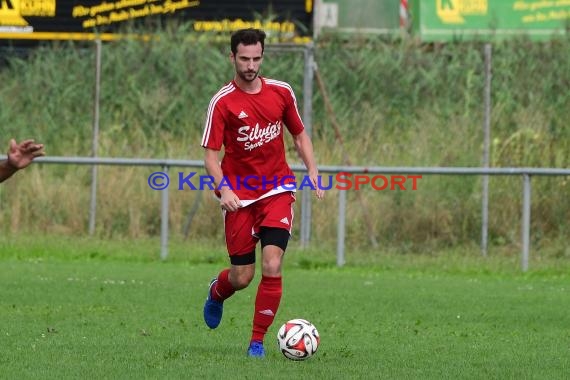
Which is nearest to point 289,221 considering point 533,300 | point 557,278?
point 533,300

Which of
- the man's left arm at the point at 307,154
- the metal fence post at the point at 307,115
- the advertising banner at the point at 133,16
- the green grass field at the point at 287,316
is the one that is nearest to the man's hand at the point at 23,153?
the green grass field at the point at 287,316

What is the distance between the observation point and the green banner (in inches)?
1022

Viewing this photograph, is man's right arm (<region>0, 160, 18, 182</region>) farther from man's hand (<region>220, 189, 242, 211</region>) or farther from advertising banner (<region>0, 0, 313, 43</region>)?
advertising banner (<region>0, 0, 313, 43</region>)

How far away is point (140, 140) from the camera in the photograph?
21797 millimetres

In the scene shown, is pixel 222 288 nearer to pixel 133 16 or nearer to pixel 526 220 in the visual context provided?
pixel 526 220

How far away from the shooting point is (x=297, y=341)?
9.12 metres

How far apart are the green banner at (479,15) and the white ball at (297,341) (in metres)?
17.2

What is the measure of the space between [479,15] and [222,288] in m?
16.8

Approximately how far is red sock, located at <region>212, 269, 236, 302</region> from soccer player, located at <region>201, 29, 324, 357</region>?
121 mm

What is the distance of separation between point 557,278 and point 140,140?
24.6ft

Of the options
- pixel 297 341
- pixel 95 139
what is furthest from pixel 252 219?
pixel 95 139

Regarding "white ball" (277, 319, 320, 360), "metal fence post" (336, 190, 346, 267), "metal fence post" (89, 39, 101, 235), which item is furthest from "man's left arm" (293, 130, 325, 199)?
"metal fence post" (89, 39, 101, 235)

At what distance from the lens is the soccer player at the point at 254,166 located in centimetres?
948

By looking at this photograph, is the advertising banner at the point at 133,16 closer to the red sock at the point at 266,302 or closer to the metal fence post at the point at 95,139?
the metal fence post at the point at 95,139
